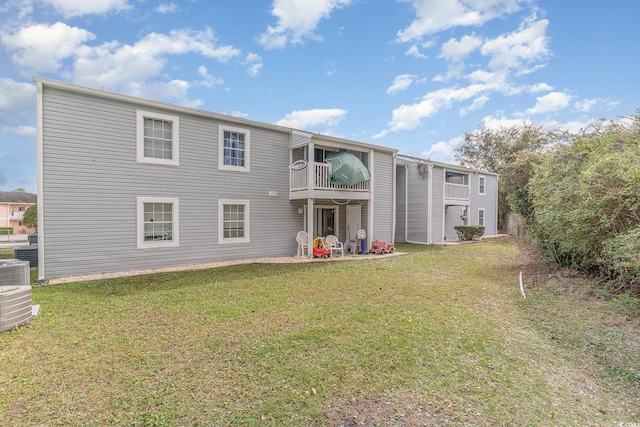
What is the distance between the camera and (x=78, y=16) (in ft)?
30.2

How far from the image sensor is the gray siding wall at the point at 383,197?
559 inches

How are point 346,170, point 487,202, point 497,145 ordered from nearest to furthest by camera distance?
point 346,170, point 487,202, point 497,145

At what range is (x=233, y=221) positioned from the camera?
1114cm

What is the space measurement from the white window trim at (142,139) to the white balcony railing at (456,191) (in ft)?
50.6

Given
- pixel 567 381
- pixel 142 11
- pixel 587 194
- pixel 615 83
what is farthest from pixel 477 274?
pixel 142 11

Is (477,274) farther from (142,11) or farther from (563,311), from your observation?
(142,11)

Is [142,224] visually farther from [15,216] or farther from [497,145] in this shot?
[15,216]

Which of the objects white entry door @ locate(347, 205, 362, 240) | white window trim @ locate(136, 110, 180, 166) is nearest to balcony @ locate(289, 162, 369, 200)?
white entry door @ locate(347, 205, 362, 240)

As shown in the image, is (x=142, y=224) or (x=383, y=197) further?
(x=383, y=197)

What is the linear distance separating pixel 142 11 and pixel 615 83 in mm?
15132

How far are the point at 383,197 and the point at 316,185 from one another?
14.4 ft

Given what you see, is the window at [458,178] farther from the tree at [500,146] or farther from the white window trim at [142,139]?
the white window trim at [142,139]

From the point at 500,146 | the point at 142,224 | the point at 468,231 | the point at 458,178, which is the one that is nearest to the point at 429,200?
the point at 468,231

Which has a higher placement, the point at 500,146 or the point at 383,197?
the point at 500,146
